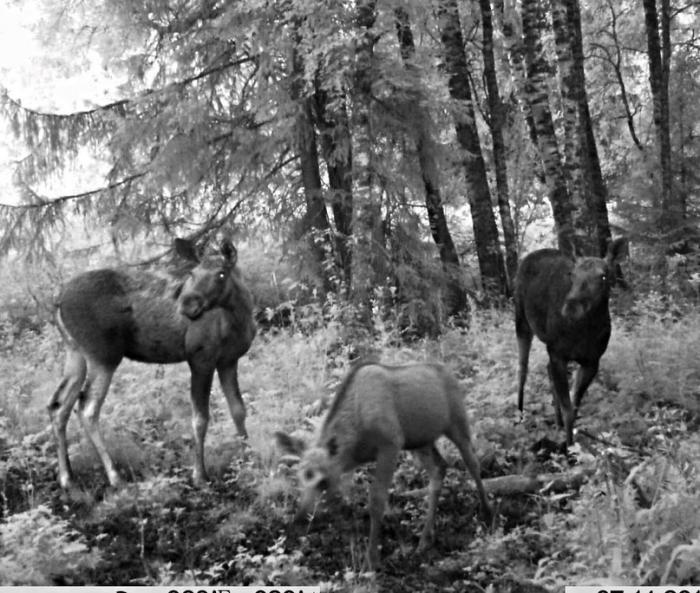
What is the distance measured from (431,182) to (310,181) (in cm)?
199

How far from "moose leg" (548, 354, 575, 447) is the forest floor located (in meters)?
0.34

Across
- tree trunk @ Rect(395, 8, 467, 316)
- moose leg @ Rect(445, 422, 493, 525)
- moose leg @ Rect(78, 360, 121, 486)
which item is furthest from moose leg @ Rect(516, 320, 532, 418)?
moose leg @ Rect(78, 360, 121, 486)

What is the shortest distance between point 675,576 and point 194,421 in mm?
3857

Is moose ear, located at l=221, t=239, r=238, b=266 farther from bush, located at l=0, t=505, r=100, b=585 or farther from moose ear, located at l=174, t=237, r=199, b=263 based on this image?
bush, located at l=0, t=505, r=100, b=585

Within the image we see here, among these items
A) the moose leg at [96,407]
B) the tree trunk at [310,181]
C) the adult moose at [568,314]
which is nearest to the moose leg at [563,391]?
the adult moose at [568,314]

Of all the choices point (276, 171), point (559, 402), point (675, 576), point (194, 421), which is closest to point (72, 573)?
point (194, 421)

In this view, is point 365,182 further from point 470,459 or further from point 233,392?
point 470,459

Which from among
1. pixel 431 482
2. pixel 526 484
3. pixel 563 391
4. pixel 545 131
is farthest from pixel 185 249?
pixel 545 131

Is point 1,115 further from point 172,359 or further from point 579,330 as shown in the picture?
point 579,330

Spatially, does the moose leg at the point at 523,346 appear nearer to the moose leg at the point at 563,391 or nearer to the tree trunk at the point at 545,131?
the moose leg at the point at 563,391

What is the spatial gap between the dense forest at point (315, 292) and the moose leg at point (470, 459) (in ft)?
0.41

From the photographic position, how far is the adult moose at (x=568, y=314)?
300 inches

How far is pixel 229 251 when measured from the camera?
6.52 metres

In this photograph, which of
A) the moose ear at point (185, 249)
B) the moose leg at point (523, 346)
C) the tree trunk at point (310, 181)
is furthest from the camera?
the tree trunk at point (310, 181)
